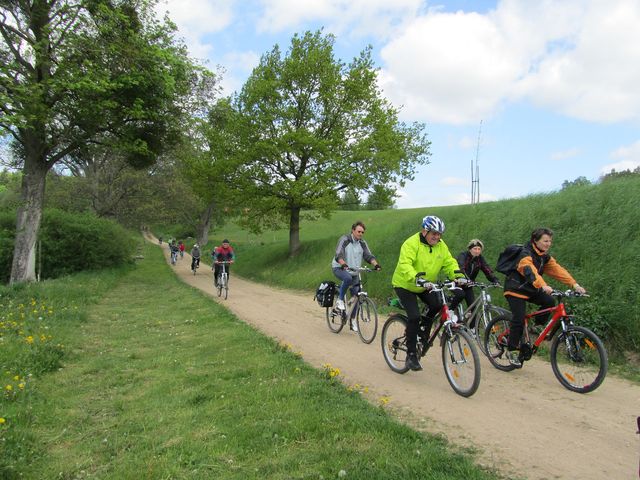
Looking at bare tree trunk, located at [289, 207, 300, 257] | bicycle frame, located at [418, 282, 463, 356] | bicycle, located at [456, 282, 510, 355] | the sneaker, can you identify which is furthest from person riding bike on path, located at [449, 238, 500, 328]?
bare tree trunk, located at [289, 207, 300, 257]

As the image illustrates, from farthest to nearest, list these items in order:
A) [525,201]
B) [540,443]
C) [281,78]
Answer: [281,78]
[525,201]
[540,443]

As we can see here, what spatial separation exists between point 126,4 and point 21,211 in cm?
868

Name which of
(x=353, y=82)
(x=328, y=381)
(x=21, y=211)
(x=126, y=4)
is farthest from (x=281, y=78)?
(x=328, y=381)

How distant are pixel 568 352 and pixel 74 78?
51.7 ft

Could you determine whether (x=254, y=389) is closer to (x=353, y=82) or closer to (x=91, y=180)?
(x=353, y=82)

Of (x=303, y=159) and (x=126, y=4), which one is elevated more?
(x=126, y=4)

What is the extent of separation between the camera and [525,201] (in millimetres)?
12828

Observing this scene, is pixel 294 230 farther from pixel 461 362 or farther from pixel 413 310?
pixel 461 362

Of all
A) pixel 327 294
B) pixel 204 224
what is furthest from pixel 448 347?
pixel 204 224

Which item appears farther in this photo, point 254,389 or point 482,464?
point 254,389

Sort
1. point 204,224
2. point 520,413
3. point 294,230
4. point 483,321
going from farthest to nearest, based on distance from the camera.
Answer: point 204,224 < point 294,230 < point 483,321 < point 520,413

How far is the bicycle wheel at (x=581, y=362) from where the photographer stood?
518 centimetres

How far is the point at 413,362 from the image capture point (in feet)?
19.5

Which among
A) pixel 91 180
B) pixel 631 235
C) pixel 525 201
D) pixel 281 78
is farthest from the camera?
pixel 91 180
